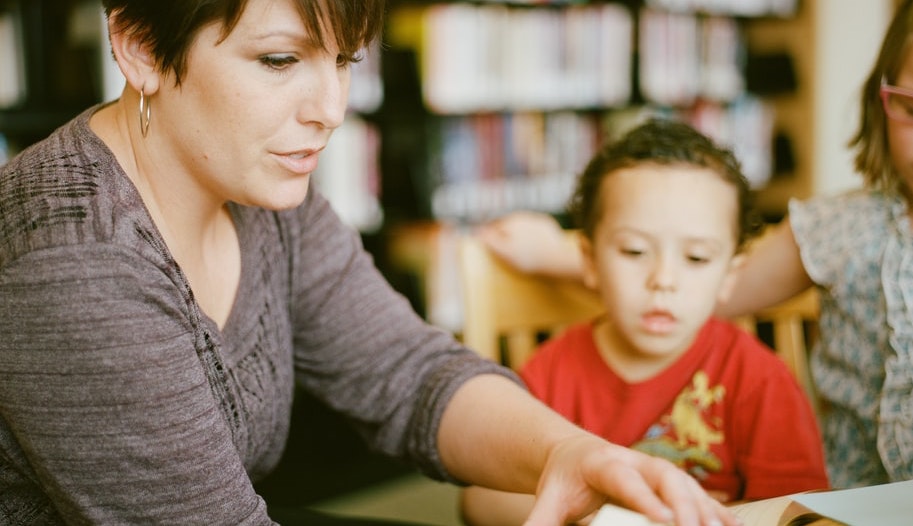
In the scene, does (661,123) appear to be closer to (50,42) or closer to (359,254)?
(359,254)

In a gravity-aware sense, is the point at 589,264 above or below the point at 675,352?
above

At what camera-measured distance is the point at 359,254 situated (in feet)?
4.34

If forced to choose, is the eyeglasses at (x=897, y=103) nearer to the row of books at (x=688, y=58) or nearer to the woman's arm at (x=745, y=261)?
the woman's arm at (x=745, y=261)

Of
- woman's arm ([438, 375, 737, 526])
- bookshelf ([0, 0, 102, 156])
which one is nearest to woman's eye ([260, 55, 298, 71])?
woman's arm ([438, 375, 737, 526])

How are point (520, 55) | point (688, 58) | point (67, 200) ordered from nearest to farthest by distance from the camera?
point (67, 200) < point (520, 55) < point (688, 58)

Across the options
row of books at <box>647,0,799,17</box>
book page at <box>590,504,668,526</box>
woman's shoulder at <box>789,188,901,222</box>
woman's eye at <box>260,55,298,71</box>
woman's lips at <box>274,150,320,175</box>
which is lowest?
book page at <box>590,504,668,526</box>

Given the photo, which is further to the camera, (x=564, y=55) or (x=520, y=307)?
(x=564, y=55)

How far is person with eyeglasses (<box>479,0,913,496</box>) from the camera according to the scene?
1.20 meters

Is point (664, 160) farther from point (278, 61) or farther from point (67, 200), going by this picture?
point (67, 200)

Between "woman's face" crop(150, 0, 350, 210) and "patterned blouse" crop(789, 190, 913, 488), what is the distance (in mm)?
733

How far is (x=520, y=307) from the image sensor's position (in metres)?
1.50

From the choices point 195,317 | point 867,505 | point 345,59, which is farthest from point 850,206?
point 195,317

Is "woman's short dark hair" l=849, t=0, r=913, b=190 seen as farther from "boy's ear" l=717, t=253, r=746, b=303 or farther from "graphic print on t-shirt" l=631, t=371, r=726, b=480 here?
"graphic print on t-shirt" l=631, t=371, r=726, b=480

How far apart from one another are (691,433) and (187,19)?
0.83 metres
